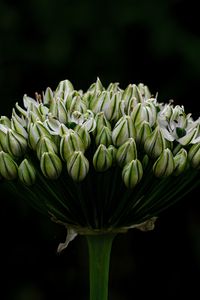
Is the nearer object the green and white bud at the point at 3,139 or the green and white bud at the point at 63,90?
the green and white bud at the point at 3,139

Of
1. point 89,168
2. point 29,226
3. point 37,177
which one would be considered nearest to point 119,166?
point 89,168

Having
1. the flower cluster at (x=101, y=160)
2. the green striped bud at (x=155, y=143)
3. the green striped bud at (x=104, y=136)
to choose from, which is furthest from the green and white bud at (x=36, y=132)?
the green striped bud at (x=155, y=143)

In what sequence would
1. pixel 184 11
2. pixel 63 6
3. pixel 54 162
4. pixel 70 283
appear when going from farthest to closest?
pixel 70 283 → pixel 184 11 → pixel 63 6 → pixel 54 162

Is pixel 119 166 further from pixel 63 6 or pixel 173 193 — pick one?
pixel 63 6

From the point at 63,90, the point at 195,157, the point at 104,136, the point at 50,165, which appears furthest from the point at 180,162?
the point at 63,90

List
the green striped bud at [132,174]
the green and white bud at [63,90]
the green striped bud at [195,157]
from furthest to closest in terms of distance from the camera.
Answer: the green and white bud at [63,90] → the green striped bud at [195,157] → the green striped bud at [132,174]

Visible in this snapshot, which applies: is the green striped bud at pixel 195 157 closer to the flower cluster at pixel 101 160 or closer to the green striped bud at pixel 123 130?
the flower cluster at pixel 101 160
